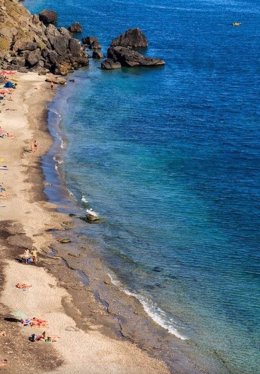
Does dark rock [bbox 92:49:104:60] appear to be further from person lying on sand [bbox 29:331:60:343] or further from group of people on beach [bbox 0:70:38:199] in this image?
person lying on sand [bbox 29:331:60:343]

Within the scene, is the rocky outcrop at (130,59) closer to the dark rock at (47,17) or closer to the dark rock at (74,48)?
the dark rock at (74,48)

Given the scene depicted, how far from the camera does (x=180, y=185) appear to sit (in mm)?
80688

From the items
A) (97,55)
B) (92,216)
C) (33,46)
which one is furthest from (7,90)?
(92,216)

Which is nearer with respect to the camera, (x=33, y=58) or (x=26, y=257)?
(x=26, y=257)

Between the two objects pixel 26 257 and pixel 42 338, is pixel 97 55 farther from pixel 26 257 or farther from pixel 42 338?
pixel 42 338

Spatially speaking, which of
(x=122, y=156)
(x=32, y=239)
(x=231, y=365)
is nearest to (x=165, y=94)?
(x=122, y=156)

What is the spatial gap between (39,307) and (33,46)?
309 ft

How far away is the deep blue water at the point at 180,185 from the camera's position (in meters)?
55.4

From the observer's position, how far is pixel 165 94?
124312 millimetres

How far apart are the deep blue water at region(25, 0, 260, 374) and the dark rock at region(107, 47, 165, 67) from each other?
2696mm

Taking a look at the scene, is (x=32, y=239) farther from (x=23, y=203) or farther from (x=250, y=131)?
(x=250, y=131)

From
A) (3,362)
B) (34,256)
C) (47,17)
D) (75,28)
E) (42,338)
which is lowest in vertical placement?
(42,338)

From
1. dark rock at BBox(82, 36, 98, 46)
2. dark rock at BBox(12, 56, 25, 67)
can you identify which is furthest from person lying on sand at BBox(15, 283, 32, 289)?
dark rock at BBox(82, 36, 98, 46)

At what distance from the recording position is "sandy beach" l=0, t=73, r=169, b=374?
4541 cm
